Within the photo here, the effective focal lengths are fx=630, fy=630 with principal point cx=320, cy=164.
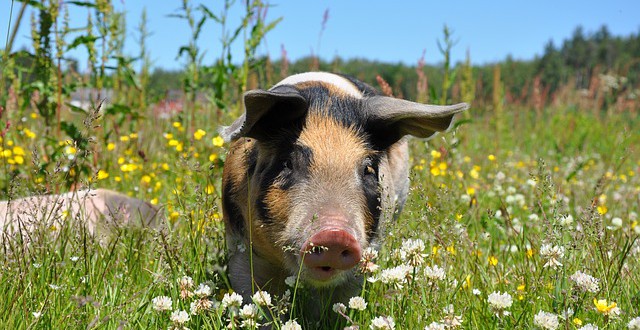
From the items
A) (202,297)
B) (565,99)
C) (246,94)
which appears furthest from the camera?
(565,99)

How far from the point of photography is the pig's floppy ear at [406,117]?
301 centimetres

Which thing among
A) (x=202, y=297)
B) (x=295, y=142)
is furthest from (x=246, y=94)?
(x=202, y=297)

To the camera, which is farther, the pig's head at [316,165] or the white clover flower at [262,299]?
the pig's head at [316,165]

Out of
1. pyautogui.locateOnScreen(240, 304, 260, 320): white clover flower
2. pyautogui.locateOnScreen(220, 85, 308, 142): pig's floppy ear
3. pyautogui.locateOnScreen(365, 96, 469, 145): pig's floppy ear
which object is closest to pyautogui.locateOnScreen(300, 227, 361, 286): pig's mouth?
pyautogui.locateOnScreen(240, 304, 260, 320): white clover flower

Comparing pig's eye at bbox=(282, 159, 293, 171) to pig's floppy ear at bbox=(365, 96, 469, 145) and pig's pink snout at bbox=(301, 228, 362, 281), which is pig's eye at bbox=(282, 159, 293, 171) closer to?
pig's floppy ear at bbox=(365, 96, 469, 145)

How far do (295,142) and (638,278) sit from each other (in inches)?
70.0

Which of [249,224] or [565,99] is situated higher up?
[565,99]

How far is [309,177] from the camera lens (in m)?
2.88

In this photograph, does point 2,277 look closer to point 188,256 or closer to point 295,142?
point 188,256

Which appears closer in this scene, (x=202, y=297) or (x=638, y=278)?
(x=202, y=297)

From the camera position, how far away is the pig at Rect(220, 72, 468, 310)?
2744 mm

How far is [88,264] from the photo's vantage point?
2.96m

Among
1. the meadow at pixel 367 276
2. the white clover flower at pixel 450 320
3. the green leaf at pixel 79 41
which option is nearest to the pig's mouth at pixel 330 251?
the meadow at pixel 367 276

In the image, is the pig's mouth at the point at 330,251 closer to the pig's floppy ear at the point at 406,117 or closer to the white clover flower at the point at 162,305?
the white clover flower at the point at 162,305
